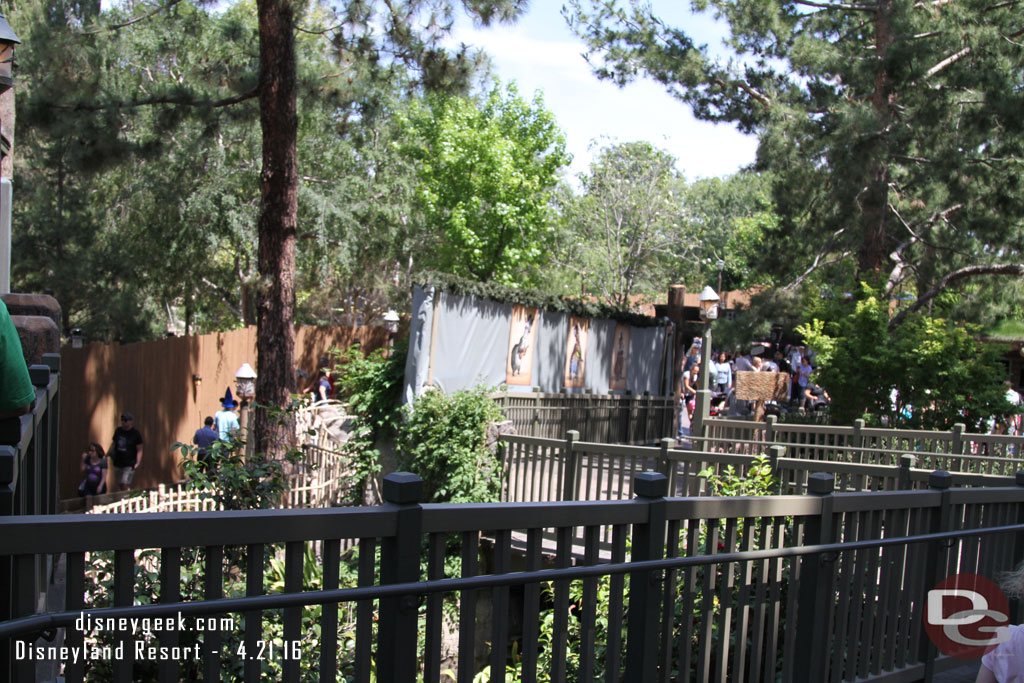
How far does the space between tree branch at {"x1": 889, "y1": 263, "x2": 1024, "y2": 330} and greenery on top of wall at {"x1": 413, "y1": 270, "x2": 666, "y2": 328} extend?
4.70 metres

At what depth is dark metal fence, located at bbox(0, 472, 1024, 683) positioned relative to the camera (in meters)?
1.90

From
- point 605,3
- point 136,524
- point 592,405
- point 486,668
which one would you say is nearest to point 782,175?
point 605,3

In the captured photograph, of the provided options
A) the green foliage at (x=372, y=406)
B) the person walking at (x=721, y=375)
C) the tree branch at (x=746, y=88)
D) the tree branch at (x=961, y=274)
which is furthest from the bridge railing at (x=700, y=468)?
the person walking at (x=721, y=375)

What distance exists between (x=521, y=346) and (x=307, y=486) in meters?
3.96

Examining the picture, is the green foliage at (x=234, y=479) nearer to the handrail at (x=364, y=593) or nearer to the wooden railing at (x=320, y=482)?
the wooden railing at (x=320, y=482)

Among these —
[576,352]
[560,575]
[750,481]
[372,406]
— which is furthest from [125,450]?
[560,575]

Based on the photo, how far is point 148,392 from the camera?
18.2 m

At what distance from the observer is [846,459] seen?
34.2ft

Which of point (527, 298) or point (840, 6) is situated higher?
point (840, 6)

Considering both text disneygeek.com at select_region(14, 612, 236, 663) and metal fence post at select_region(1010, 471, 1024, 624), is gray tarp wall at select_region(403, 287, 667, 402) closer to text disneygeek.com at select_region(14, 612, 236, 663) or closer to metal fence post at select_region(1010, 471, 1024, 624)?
metal fence post at select_region(1010, 471, 1024, 624)

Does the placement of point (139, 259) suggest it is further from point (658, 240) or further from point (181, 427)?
point (658, 240)

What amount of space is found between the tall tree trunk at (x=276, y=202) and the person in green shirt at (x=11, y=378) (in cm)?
899

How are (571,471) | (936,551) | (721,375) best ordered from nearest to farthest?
A: (936,551)
(571,471)
(721,375)

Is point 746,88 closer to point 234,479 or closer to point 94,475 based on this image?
point 94,475
